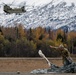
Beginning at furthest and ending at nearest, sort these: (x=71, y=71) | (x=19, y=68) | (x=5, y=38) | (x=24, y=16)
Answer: (x=24, y=16)
(x=5, y=38)
(x=19, y=68)
(x=71, y=71)

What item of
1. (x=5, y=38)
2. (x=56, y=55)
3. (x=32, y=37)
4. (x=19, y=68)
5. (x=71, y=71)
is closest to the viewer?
(x=71, y=71)

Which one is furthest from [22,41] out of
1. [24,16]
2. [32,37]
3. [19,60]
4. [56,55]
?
[24,16]

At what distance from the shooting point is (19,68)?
40219 millimetres

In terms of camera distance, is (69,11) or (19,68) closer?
(19,68)

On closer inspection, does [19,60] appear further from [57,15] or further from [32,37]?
[57,15]

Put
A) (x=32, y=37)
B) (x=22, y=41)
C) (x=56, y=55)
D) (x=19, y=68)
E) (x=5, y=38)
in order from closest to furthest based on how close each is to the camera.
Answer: (x=19, y=68) < (x=56, y=55) < (x=22, y=41) < (x=5, y=38) < (x=32, y=37)

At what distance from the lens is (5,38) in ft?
207

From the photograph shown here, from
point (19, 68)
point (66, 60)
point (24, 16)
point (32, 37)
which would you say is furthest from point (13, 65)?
point (24, 16)

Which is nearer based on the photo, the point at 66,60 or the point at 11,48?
the point at 66,60

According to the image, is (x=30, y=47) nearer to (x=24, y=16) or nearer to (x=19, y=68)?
(x=19, y=68)

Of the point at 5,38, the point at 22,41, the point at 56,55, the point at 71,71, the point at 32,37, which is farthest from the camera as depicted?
the point at 32,37

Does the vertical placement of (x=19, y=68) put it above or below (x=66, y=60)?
below

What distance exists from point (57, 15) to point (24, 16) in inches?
615

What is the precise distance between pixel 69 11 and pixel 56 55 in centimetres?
13807
